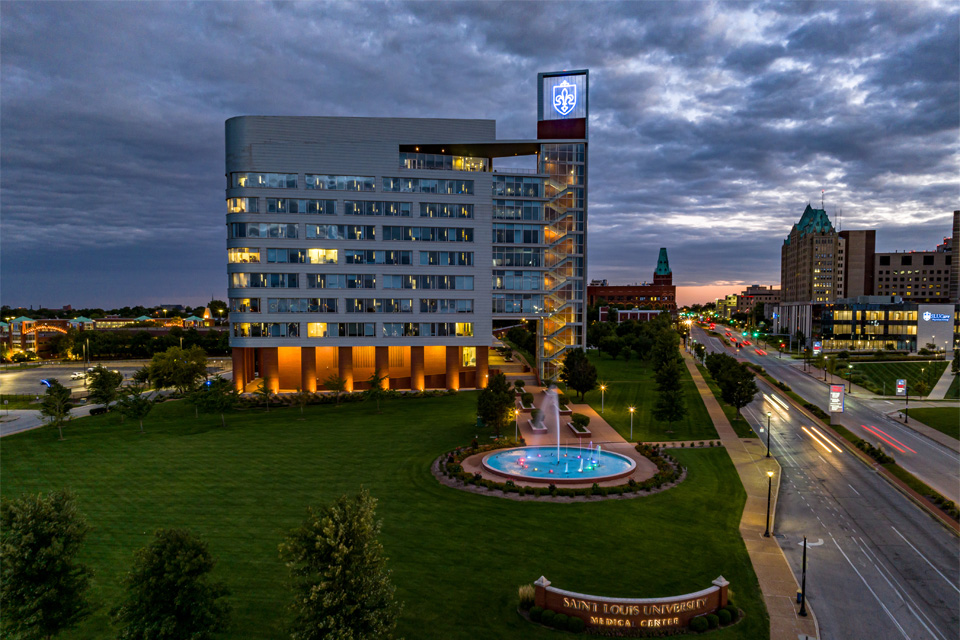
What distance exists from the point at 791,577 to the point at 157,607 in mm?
29315

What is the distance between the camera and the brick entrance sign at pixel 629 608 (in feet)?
70.4

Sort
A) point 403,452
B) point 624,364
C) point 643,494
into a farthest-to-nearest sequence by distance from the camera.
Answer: point 624,364 < point 403,452 < point 643,494

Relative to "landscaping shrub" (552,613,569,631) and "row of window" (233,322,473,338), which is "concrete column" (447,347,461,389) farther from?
"landscaping shrub" (552,613,569,631)

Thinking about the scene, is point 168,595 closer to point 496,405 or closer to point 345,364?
point 496,405

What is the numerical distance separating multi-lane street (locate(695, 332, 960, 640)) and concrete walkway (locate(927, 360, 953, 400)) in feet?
182

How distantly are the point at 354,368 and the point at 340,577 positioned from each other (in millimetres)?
68797

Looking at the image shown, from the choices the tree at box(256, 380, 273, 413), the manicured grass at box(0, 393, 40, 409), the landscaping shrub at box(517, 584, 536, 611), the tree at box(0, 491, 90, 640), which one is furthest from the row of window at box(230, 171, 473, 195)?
the landscaping shrub at box(517, 584, 536, 611)

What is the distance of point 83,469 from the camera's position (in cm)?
4194

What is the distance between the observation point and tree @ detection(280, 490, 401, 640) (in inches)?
651

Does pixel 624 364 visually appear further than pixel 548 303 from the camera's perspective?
Yes

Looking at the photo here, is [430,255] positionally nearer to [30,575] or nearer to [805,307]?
[30,575]

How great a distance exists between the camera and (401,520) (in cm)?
3212

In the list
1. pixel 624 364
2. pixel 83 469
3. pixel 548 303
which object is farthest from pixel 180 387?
pixel 624 364

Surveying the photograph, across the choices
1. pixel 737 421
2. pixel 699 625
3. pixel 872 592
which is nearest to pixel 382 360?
pixel 737 421
